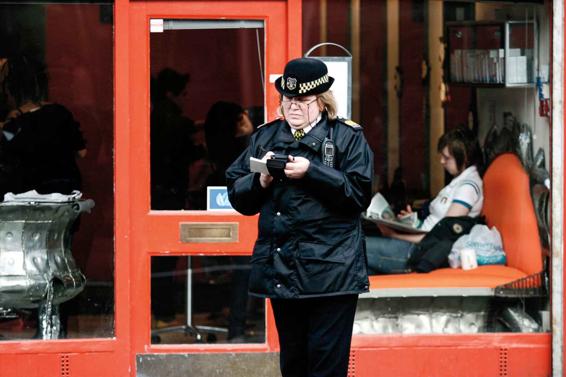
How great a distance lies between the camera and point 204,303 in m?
7.55

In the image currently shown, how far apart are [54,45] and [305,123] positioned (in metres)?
2.40

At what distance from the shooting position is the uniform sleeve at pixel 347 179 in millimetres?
5086

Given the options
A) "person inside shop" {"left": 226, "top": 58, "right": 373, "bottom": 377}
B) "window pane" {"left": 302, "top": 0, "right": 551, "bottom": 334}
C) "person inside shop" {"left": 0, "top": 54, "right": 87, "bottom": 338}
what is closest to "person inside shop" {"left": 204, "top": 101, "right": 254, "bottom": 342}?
"window pane" {"left": 302, "top": 0, "right": 551, "bottom": 334}

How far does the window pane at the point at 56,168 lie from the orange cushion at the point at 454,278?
68.0 inches

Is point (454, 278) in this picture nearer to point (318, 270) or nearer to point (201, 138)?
point (201, 138)

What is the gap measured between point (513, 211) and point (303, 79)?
9.38ft

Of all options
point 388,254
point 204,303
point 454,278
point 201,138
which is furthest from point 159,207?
point 454,278

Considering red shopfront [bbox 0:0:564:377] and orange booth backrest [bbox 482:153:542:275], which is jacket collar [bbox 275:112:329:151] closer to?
red shopfront [bbox 0:0:564:377]

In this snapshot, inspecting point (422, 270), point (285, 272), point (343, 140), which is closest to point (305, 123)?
point (343, 140)

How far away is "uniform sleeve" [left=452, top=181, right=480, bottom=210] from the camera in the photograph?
7.85 meters

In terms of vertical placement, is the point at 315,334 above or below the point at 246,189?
below

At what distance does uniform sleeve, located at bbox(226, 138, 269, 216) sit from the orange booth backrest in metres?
2.61

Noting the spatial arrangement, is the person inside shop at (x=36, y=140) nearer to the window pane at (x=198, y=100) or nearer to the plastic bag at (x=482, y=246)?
the window pane at (x=198, y=100)

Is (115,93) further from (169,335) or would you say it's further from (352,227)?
(352,227)
